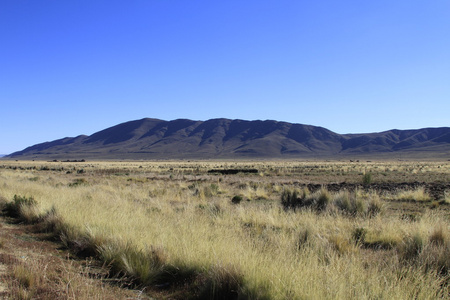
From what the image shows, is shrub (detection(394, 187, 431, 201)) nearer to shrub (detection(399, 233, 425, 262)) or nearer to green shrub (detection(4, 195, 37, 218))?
shrub (detection(399, 233, 425, 262))

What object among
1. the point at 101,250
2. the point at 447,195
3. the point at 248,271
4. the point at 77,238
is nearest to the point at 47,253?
the point at 77,238

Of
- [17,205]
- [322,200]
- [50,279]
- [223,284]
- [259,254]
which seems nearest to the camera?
[223,284]

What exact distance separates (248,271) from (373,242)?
13.8ft

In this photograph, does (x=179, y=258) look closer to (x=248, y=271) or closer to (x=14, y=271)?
(x=248, y=271)

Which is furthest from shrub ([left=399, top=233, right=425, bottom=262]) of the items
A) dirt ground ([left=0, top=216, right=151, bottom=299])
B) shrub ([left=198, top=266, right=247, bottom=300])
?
dirt ground ([left=0, top=216, right=151, bottom=299])

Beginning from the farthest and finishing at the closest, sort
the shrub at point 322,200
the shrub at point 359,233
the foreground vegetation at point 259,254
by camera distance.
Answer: the shrub at point 322,200 → the shrub at point 359,233 → the foreground vegetation at point 259,254

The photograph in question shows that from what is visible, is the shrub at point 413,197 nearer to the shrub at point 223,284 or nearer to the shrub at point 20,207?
the shrub at point 223,284

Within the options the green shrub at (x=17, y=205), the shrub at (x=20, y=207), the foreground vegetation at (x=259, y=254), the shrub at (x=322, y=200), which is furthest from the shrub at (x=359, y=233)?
the green shrub at (x=17, y=205)

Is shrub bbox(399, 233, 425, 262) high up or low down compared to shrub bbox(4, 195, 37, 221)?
down

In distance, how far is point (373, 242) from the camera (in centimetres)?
741

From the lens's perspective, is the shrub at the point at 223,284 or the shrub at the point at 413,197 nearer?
the shrub at the point at 223,284

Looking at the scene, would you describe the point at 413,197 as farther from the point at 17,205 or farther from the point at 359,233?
the point at 17,205

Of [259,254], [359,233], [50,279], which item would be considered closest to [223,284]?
[259,254]

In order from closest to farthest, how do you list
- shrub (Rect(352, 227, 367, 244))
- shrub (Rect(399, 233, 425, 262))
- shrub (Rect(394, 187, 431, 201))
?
shrub (Rect(399, 233, 425, 262)) → shrub (Rect(352, 227, 367, 244)) → shrub (Rect(394, 187, 431, 201))
